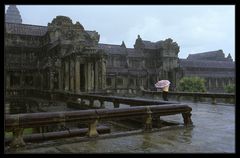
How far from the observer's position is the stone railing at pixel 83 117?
6.49 meters

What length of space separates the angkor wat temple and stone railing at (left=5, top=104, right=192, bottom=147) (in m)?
4.57

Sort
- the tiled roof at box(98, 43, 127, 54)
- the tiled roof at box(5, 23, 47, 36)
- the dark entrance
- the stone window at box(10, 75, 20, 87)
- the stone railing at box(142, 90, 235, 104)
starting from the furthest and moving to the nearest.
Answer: the tiled roof at box(98, 43, 127, 54), the tiled roof at box(5, 23, 47, 36), the stone window at box(10, 75, 20, 87), the dark entrance, the stone railing at box(142, 90, 235, 104)

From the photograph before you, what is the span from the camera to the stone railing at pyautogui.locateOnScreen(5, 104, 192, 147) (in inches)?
256

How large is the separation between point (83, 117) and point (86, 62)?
19949 mm

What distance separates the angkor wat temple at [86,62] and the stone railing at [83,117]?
4573 millimetres

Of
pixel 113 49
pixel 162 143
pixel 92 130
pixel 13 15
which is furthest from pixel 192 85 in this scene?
pixel 13 15

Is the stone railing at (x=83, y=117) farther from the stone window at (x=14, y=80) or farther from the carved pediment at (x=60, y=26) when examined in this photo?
the stone window at (x=14, y=80)

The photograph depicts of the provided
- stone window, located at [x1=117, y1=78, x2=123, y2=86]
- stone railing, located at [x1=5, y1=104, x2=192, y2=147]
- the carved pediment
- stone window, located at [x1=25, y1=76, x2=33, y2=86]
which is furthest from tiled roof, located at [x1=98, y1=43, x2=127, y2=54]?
stone railing, located at [x1=5, y1=104, x2=192, y2=147]

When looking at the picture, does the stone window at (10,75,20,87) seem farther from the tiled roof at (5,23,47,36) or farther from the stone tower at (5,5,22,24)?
the stone tower at (5,5,22,24)

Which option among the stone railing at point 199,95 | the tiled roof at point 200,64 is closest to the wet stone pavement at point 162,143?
the stone railing at point 199,95

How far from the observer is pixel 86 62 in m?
27.0

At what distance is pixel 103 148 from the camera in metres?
6.34

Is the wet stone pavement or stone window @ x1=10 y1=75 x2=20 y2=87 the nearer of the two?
the wet stone pavement

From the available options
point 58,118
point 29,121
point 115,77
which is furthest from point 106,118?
point 115,77
